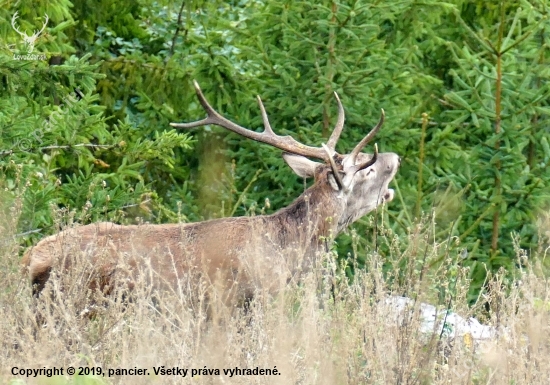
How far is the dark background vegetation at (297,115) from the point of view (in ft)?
26.6

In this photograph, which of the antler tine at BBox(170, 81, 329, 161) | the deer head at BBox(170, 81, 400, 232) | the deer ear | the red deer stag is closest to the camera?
the red deer stag

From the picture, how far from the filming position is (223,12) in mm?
Result: 11430

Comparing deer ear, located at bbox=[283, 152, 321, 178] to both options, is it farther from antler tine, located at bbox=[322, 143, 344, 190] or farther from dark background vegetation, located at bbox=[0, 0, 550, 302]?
dark background vegetation, located at bbox=[0, 0, 550, 302]

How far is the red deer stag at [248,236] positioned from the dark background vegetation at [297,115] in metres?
0.57

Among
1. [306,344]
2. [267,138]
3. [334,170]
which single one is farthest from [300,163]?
[306,344]

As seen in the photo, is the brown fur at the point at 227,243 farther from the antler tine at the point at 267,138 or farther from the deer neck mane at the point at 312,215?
the antler tine at the point at 267,138

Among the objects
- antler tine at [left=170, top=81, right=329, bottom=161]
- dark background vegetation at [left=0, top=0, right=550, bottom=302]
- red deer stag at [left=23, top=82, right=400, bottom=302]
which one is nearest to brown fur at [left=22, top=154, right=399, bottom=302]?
red deer stag at [left=23, top=82, right=400, bottom=302]

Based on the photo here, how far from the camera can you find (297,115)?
9.53m

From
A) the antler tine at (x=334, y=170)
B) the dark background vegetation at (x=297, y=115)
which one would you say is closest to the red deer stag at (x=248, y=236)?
the antler tine at (x=334, y=170)

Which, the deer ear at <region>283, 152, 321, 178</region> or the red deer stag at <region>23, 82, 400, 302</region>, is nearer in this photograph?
the red deer stag at <region>23, 82, 400, 302</region>

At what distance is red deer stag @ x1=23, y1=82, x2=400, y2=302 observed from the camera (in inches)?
241

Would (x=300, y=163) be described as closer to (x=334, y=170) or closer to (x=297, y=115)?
(x=334, y=170)

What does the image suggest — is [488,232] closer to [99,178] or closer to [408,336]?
[99,178]

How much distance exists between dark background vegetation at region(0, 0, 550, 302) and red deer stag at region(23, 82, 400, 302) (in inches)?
22.6
